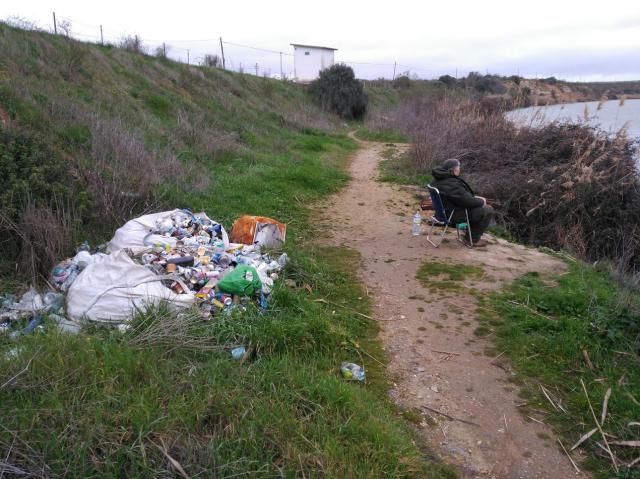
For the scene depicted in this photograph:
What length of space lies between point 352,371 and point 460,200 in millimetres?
3611

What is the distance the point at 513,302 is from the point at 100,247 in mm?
4462

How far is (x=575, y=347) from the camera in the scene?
3.86 metres

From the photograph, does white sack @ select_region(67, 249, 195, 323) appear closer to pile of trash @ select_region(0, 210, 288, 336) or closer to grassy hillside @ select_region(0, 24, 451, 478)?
pile of trash @ select_region(0, 210, 288, 336)

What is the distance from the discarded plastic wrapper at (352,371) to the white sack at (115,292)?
4.60 feet

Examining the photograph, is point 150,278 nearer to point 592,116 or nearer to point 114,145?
point 114,145

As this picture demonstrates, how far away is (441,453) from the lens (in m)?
2.90

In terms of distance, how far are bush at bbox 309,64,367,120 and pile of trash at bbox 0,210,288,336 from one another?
2582cm

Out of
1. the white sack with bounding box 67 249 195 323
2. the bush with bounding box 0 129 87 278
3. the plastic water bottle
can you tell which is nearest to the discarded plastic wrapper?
the white sack with bounding box 67 249 195 323

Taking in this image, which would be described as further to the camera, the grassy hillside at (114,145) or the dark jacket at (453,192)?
the dark jacket at (453,192)

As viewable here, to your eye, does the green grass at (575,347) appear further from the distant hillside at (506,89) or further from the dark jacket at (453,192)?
the distant hillside at (506,89)

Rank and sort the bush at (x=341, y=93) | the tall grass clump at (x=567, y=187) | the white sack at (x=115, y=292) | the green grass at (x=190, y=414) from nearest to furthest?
the green grass at (x=190, y=414)
the white sack at (x=115, y=292)
the tall grass clump at (x=567, y=187)
the bush at (x=341, y=93)

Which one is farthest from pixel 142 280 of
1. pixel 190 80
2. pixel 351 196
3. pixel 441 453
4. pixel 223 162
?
pixel 190 80

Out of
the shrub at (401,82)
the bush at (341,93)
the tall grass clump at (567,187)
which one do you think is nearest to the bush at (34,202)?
the tall grass clump at (567,187)

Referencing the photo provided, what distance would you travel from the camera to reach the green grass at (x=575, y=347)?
10.3 feet
